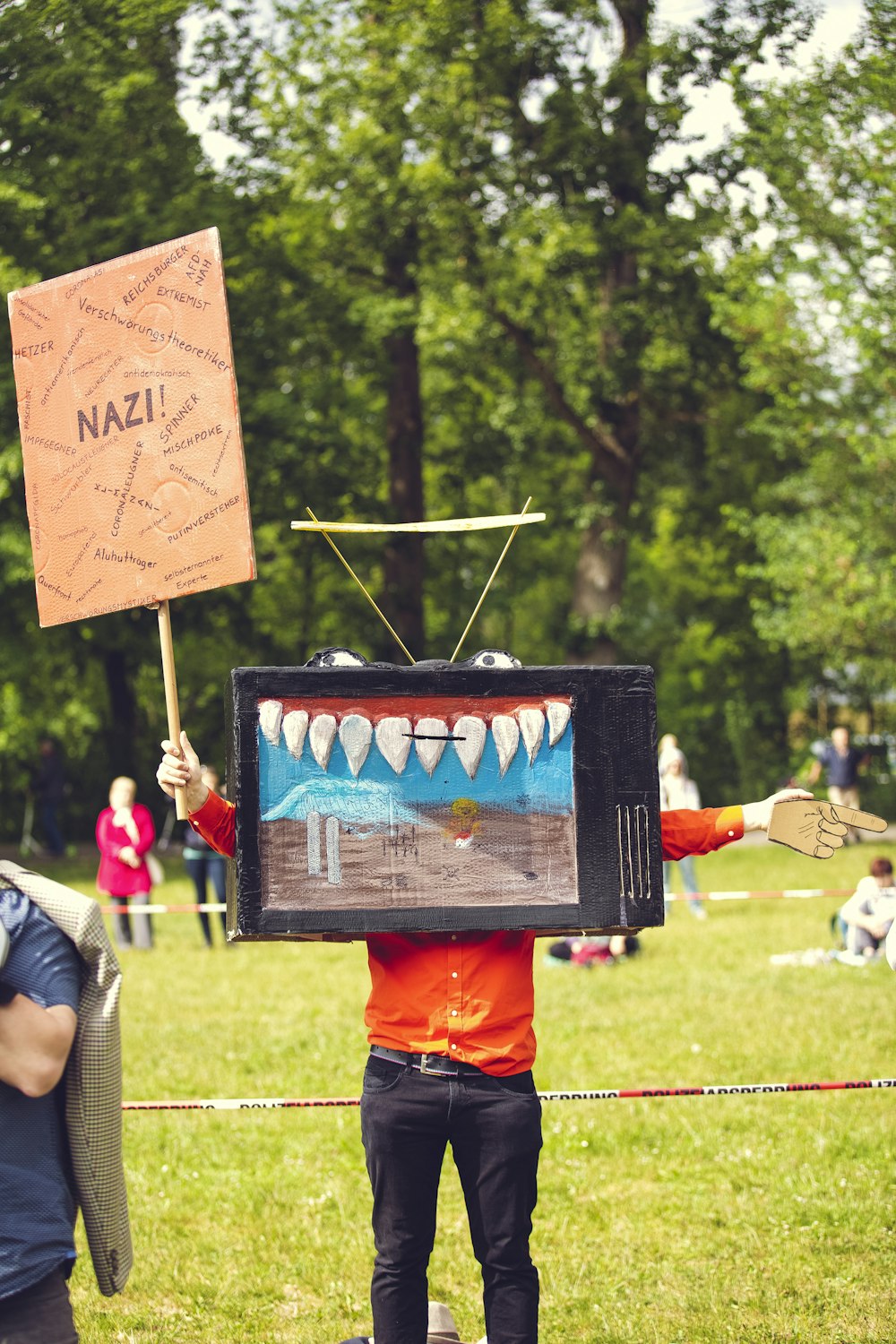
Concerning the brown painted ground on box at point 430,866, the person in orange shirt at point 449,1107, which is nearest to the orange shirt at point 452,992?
the person in orange shirt at point 449,1107

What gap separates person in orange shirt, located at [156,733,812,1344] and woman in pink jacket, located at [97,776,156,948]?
11.2 meters

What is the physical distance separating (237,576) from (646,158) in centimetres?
2363

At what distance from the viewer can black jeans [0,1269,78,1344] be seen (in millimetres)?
3062

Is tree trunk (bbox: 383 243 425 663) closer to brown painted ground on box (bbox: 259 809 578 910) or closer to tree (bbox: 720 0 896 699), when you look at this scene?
tree (bbox: 720 0 896 699)

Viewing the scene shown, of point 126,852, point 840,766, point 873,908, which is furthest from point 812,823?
point 840,766

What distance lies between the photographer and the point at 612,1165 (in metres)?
7.54

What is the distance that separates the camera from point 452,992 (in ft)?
13.2

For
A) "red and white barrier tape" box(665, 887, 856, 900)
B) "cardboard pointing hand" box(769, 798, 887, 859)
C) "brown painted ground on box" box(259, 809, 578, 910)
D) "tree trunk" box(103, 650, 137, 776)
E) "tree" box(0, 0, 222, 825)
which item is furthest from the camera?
"tree trunk" box(103, 650, 137, 776)

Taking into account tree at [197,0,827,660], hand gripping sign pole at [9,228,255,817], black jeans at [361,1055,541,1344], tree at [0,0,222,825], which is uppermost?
tree at [197,0,827,660]

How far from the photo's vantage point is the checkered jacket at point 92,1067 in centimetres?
325

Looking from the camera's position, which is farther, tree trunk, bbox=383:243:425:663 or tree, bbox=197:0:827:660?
tree trunk, bbox=383:243:425:663

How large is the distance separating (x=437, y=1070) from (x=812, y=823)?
1259 mm

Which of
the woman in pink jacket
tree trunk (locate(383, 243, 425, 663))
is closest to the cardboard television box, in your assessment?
the woman in pink jacket

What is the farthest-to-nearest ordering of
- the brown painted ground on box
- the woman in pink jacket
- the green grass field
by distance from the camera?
the woman in pink jacket
the green grass field
the brown painted ground on box
